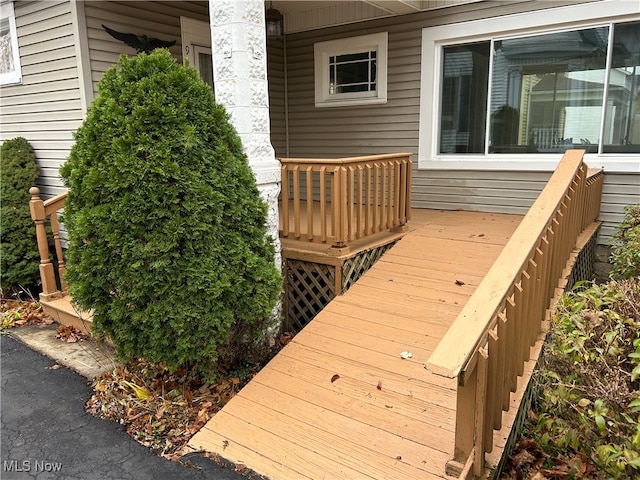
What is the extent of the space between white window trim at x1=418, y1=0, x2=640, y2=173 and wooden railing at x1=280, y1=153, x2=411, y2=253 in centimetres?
154

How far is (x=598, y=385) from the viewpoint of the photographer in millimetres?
1924

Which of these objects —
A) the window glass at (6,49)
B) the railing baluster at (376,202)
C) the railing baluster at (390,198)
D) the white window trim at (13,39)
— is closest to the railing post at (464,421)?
the railing baluster at (376,202)

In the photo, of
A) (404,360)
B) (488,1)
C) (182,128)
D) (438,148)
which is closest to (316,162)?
(182,128)

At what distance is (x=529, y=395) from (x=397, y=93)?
15.3 feet

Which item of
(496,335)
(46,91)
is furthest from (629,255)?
(46,91)

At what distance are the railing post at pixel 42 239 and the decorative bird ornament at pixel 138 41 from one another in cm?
187

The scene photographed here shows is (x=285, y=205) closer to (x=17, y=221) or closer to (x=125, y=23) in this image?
(x=125, y=23)

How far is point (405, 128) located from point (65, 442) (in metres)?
5.28

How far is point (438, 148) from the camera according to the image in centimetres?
631

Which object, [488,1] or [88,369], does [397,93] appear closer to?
[488,1]

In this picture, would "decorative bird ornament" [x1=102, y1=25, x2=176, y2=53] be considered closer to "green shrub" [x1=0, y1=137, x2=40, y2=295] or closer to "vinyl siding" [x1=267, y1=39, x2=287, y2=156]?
"vinyl siding" [x1=267, y1=39, x2=287, y2=156]

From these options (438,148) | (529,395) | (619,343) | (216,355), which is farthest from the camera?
(438,148)

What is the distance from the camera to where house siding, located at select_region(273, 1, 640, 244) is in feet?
18.2

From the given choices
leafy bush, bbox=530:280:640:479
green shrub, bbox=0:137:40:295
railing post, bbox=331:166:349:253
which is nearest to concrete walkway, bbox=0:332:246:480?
leafy bush, bbox=530:280:640:479
